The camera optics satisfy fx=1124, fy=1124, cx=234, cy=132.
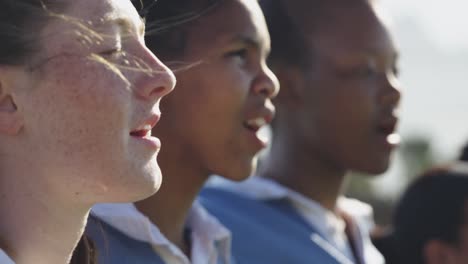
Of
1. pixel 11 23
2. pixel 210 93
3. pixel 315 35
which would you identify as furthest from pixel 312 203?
pixel 11 23

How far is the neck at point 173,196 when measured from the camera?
2449mm

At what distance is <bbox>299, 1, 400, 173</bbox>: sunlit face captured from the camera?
310 cm

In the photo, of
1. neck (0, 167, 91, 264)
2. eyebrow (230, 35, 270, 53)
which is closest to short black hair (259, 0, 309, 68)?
eyebrow (230, 35, 270, 53)

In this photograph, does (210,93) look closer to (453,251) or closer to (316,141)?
(316,141)

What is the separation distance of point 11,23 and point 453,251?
1.98 m

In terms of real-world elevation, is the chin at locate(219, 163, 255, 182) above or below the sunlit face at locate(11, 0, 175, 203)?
below

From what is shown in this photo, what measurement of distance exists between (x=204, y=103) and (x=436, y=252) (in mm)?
1232

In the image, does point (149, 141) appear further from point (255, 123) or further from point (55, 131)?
point (255, 123)

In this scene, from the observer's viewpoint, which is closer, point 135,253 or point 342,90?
point 135,253

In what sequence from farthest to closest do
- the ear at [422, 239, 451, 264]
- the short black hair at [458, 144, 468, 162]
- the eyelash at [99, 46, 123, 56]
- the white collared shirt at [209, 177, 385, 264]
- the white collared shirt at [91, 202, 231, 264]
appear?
the short black hair at [458, 144, 468, 162] < the ear at [422, 239, 451, 264] < the white collared shirt at [209, 177, 385, 264] < the white collared shirt at [91, 202, 231, 264] < the eyelash at [99, 46, 123, 56]

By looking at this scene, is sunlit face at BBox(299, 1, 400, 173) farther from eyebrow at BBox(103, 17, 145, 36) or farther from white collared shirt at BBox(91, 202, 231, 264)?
eyebrow at BBox(103, 17, 145, 36)

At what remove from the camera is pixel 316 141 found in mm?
3162

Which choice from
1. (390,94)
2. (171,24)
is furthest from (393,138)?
(171,24)

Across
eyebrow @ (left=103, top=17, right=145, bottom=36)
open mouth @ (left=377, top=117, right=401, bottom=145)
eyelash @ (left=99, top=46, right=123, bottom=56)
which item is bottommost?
open mouth @ (left=377, top=117, right=401, bottom=145)
